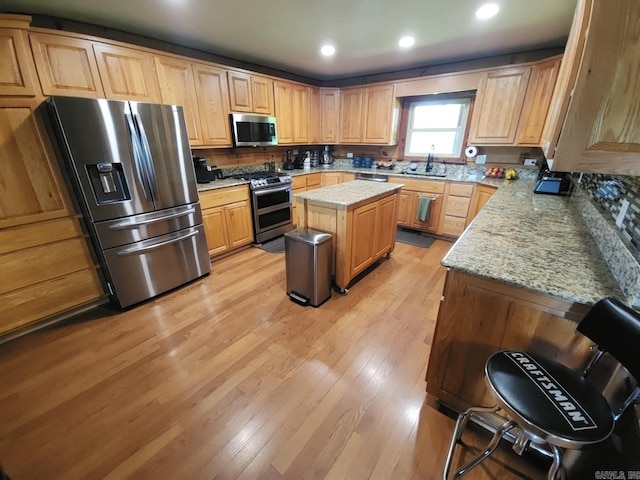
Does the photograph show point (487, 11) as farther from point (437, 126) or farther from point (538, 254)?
point (538, 254)

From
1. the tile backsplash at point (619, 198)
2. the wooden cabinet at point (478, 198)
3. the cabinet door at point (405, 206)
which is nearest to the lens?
the tile backsplash at point (619, 198)

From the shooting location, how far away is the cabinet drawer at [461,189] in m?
3.47

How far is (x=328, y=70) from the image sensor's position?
409 centimetres

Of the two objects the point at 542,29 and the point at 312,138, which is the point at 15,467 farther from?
the point at 542,29

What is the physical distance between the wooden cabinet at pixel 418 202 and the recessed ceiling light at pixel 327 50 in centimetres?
188

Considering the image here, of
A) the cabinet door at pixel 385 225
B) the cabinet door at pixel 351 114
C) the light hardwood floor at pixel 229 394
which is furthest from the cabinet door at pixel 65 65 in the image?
the cabinet door at pixel 351 114

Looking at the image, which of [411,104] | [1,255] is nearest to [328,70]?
[411,104]

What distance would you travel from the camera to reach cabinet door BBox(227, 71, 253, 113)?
3259 mm

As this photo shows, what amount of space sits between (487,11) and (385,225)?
2.03m

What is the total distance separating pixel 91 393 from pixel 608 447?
2537 millimetres

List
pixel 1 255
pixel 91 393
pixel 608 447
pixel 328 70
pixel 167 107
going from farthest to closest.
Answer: pixel 328 70 < pixel 167 107 < pixel 1 255 < pixel 91 393 < pixel 608 447

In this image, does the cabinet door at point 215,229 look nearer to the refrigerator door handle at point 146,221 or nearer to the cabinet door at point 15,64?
the refrigerator door handle at point 146,221

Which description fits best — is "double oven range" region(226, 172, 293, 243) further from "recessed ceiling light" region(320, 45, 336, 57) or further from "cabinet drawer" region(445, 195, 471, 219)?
"cabinet drawer" region(445, 195, 471, 219)

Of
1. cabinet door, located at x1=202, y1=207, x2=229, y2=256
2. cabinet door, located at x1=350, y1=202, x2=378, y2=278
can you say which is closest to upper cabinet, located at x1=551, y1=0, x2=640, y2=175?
cabinet door, located at x1=350, y1=202, x2=378, y2=278
